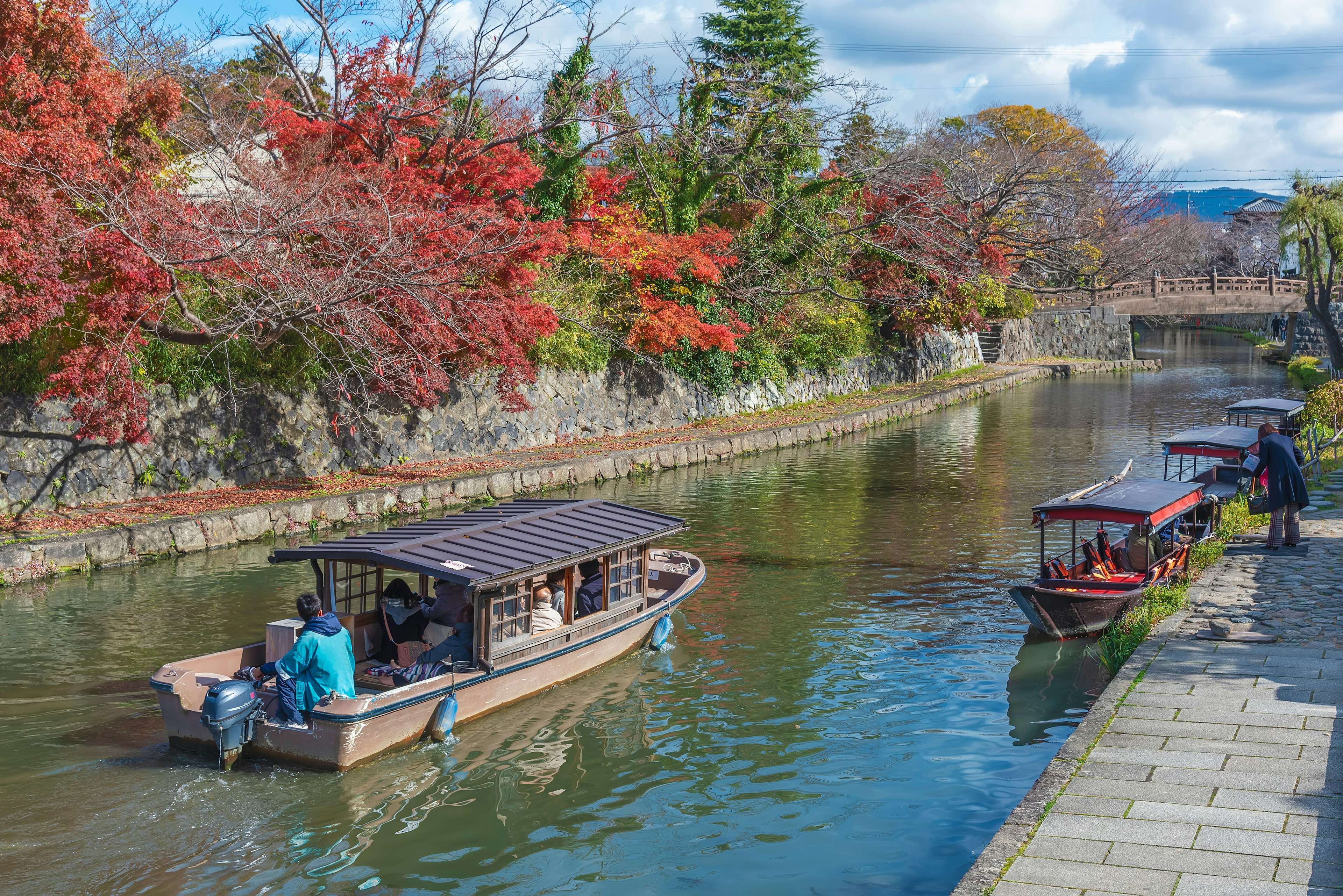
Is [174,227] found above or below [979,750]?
above

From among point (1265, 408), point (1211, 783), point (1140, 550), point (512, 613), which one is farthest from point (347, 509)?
point (1265, 408)

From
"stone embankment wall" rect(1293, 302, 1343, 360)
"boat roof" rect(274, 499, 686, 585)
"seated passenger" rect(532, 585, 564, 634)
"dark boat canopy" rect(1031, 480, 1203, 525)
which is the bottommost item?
"seated passenger" rect(532, 585, 564, 634)

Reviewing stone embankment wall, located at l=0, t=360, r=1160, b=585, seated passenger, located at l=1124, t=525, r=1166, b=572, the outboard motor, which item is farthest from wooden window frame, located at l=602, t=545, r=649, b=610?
stone embankment wall, located at l=0, t=360, r=1160, b=585

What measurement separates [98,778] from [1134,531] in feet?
49.0

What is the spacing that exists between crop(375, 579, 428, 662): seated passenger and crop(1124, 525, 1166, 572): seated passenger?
1007 centimetres

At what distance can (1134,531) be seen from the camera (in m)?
17.4

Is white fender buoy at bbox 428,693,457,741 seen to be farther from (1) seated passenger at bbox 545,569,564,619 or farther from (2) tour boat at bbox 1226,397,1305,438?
(2) tour boat at bbox 1226,397,1305,438

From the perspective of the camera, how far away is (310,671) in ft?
34.3

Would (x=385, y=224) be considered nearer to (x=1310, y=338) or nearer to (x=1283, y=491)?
(x=1283, y=491)

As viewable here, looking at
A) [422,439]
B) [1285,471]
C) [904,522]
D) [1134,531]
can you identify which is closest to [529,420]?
[422,439]

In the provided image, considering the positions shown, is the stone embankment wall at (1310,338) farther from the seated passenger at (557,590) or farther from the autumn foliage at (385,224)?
the seated passenger at (557,590)

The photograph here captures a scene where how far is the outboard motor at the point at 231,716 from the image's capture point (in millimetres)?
10062

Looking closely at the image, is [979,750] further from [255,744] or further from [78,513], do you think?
[78,513]

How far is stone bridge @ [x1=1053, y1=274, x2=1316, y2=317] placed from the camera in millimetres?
64750
